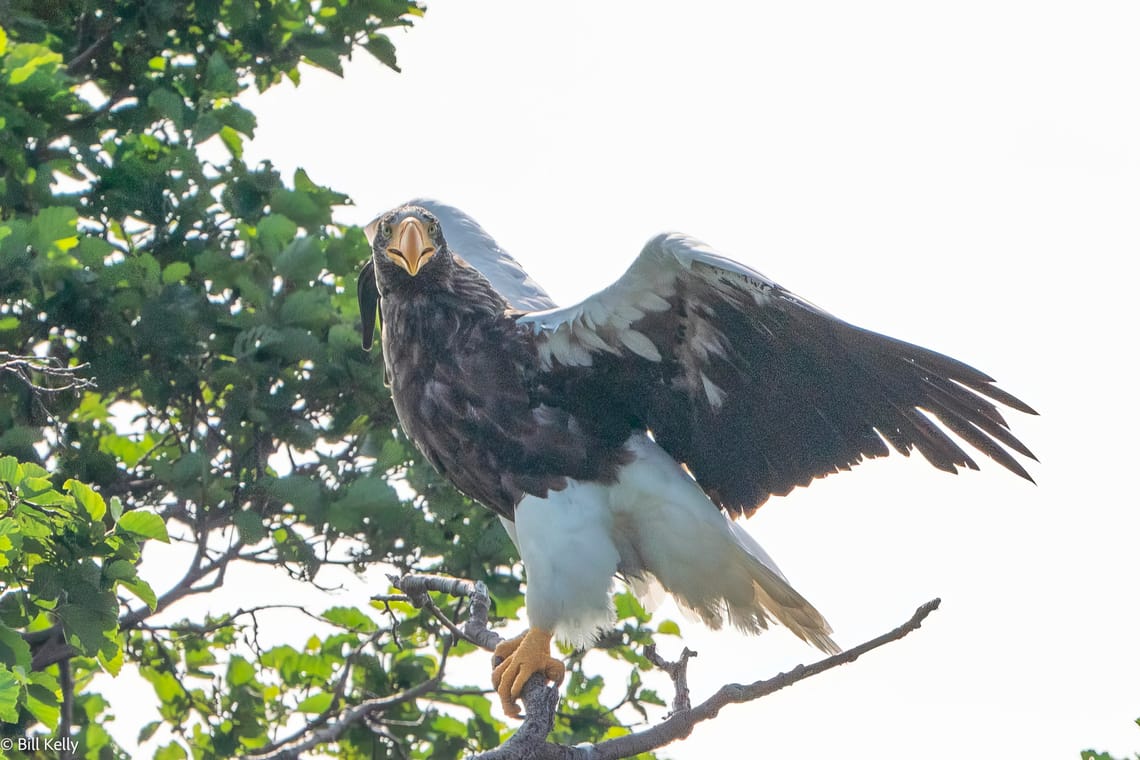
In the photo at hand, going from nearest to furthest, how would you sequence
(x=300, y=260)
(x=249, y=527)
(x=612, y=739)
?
(x=612, y=739), (x=249, y=527), (x=300, y=260)

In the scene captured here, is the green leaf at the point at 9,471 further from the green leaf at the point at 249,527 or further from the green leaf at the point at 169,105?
the green leaf at the point at 169,105

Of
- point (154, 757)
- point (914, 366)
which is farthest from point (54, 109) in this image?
point (914, 366)

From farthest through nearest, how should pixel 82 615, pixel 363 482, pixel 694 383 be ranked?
pixel 363 482 → pixel 694 383 → pixel 82 615

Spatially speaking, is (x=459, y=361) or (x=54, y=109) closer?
(x=459, y=361)

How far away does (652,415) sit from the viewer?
4047 mm

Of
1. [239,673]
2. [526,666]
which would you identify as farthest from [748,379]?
[239,673]

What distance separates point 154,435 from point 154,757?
1.14 m

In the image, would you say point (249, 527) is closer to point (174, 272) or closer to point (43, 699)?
point (174, 272)

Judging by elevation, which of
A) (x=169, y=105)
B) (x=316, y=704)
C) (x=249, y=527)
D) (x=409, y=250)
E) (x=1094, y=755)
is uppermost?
(x=169, y=105)

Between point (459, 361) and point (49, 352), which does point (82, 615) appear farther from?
point (49, 352)

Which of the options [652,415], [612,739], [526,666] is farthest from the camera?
[652,415]

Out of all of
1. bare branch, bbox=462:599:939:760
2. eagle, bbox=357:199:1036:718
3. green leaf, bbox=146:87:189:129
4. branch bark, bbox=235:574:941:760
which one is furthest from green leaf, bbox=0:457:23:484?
green leaf, bbox=146:87:189:129

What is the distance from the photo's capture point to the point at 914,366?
12.1 feet

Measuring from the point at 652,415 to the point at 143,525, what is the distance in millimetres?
1374
